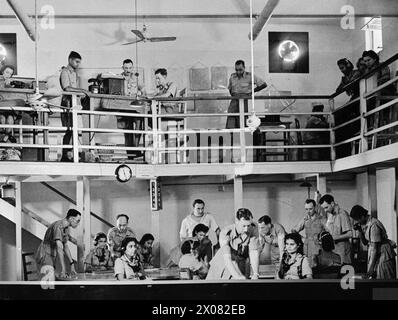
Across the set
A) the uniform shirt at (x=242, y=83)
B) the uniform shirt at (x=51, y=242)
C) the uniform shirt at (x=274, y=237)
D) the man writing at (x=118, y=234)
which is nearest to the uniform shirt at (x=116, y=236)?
the man writing at (x=118, y=234)

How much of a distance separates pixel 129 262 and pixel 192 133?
38 centimetres

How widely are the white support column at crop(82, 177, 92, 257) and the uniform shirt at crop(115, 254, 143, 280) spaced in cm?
9

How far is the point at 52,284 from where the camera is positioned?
1550 mm

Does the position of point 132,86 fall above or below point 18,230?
above

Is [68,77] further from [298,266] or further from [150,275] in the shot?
[298,266]

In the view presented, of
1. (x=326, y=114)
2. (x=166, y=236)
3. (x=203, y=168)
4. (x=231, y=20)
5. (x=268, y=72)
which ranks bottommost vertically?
(x=166, y=236)

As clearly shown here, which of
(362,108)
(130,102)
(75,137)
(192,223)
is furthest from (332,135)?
(75,137)

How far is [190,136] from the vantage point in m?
1.63

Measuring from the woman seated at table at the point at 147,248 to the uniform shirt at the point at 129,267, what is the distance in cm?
2

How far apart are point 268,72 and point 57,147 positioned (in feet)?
2.00

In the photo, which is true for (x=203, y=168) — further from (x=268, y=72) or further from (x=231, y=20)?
(x=231, y=20)

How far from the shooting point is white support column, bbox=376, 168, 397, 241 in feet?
5.24

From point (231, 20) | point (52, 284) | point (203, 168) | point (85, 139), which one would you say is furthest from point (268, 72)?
point (52, 284)

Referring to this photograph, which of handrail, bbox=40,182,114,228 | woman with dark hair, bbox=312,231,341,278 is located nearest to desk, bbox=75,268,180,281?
handrail, bbox=40,182,114,228
